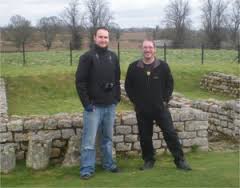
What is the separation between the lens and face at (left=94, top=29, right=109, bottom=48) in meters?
6.63

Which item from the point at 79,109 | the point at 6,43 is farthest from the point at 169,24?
the point at 79,109

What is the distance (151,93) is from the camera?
6.88 metres

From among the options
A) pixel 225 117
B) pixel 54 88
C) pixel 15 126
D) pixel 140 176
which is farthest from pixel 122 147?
pixel 54 88

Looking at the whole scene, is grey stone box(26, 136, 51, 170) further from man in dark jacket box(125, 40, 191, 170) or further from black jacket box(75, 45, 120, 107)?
man in dark jacket box(125, 40, 191, 170)

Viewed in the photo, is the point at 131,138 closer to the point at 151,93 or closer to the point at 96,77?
the point at 151,93

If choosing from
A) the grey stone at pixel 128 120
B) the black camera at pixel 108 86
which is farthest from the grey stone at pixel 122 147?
the black camera at pixel 108 86

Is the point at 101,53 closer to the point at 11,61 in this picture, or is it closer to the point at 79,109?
the point at 79,109

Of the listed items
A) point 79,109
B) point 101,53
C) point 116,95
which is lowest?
point 79,109

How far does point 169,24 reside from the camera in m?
71.2

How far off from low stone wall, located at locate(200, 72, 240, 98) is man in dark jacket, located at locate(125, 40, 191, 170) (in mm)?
11212

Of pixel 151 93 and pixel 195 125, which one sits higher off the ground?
pixel 151 93

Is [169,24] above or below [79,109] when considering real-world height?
above

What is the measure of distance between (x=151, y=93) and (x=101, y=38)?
1105mm

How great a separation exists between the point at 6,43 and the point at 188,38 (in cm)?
2858
